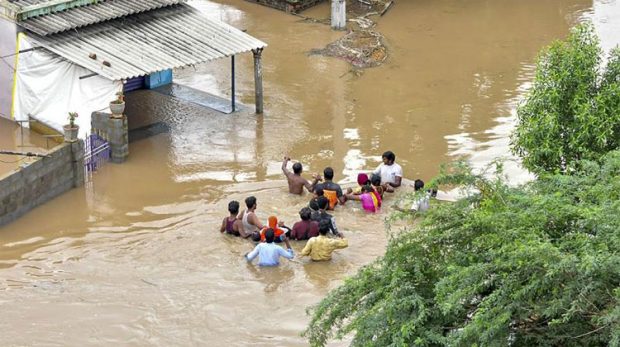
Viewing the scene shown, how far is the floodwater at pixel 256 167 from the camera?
1437 centimetres

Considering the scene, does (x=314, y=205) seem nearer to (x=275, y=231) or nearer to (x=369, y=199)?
(x=275, y=231)

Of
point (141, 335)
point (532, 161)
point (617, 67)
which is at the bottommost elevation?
point (141, 335)

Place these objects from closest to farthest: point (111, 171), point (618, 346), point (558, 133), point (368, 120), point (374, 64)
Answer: point (618, 346)
point (558, 133)
point (111, 171)
point (368, 120)
point (374, 64)

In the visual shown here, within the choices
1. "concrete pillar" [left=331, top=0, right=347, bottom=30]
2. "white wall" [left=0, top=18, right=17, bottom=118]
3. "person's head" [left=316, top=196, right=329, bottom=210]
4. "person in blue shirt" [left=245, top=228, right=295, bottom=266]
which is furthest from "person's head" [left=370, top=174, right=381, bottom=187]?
"concrete pillar" [left=331, top=0, right=347, bottom=30]

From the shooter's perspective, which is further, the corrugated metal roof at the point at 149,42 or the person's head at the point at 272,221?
the corrugated metal roof at the point at 149,42

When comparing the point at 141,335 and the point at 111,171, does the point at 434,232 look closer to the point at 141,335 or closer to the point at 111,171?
the point at 141,335

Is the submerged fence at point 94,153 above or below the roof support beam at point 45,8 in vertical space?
below

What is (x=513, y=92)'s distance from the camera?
2359 centimetres

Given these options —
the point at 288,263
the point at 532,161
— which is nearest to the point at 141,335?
the point at 288,263

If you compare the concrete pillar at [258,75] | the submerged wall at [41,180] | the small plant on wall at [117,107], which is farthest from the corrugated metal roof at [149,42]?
the submerged wall at [41,180]

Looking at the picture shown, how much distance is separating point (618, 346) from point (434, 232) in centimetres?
254

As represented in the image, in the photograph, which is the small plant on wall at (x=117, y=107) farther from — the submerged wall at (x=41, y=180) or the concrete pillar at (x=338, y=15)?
the concrete pillar at (x=338, y=15)

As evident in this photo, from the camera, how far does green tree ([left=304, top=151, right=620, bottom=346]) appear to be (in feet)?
30.7

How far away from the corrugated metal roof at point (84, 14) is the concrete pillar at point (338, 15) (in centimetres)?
625
